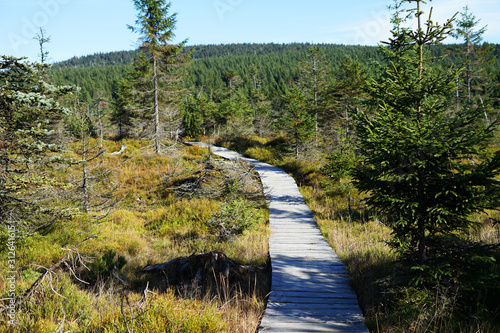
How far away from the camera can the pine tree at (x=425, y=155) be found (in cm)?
344

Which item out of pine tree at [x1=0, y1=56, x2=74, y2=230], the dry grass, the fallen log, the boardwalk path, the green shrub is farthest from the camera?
the green shrub

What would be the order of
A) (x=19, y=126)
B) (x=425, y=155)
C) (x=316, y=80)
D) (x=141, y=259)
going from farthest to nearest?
(x=316, y=80), (x=141, y=259), (x=19, y=126), (x=425, y=155)

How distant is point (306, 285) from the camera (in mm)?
4961

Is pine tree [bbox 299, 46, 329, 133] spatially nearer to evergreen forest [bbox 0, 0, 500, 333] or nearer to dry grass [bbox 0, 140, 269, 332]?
evergreen forest [bbox 0, 0, 500, 333]

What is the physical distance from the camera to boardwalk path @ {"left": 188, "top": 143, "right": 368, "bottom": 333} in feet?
12.7

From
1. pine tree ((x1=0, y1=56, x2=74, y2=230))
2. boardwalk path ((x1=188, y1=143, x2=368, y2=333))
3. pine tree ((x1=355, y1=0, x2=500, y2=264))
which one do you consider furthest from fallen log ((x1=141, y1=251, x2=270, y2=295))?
pine tree ((x1=0, y1=56, x2=74, y2=230))

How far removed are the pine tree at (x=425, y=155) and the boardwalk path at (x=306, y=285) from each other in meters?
1.33

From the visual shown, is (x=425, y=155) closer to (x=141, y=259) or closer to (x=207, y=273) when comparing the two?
(x=207, y=273)

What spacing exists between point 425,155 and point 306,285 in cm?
295

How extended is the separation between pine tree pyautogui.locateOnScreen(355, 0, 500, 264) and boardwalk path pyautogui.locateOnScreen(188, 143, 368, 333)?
1327 millimetres

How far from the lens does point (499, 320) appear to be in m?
3.18

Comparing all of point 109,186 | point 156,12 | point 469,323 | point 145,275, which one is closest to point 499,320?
point 469,323

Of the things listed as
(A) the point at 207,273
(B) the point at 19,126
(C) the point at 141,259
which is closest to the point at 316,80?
(C) the point at 141,259

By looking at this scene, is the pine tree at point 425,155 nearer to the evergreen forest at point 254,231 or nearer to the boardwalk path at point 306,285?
the evergreen forest at point 254,231
